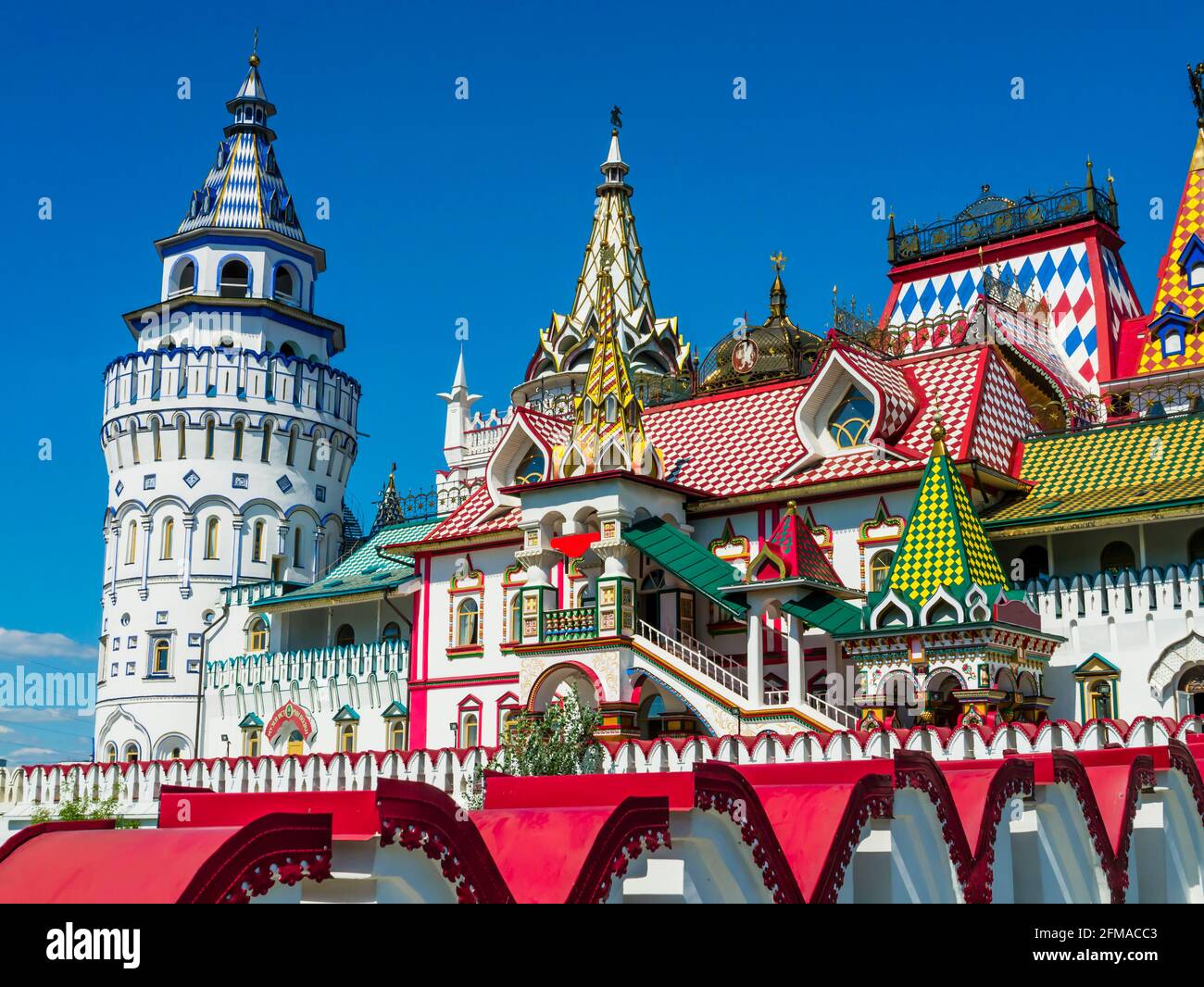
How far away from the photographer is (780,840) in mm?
9594

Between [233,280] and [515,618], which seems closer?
[515,618]

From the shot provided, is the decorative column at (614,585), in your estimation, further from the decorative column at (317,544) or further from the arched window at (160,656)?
the arched window at (160,656)

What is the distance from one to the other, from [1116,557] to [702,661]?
827cm

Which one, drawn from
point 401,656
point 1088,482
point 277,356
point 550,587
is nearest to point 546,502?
point 550,587

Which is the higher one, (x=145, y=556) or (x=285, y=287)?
(x=285, y=287)

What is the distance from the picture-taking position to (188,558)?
151 feet

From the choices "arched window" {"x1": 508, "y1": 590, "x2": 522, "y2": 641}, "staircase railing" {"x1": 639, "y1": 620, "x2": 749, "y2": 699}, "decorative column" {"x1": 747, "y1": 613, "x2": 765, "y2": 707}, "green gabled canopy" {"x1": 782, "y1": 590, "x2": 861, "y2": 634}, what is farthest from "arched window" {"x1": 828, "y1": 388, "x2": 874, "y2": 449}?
"arched window" {"x1": 508, "y1": 590, "x2": 522, "y2": 641}

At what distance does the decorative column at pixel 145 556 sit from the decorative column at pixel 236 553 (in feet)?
8.46

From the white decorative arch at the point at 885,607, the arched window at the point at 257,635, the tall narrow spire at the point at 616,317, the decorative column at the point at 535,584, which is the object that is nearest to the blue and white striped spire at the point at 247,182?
the tall narrow spire at the point at 616,317

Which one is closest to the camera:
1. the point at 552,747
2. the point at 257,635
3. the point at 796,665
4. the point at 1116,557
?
the point at 552,747

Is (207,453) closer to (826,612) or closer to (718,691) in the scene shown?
(718,691)

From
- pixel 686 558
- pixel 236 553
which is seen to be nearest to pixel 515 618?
pixel 686 558

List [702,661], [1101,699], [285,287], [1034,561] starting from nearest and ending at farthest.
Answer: [1101,699], [702,661], [1034,561], [285,287]

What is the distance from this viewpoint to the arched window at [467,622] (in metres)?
35.7
